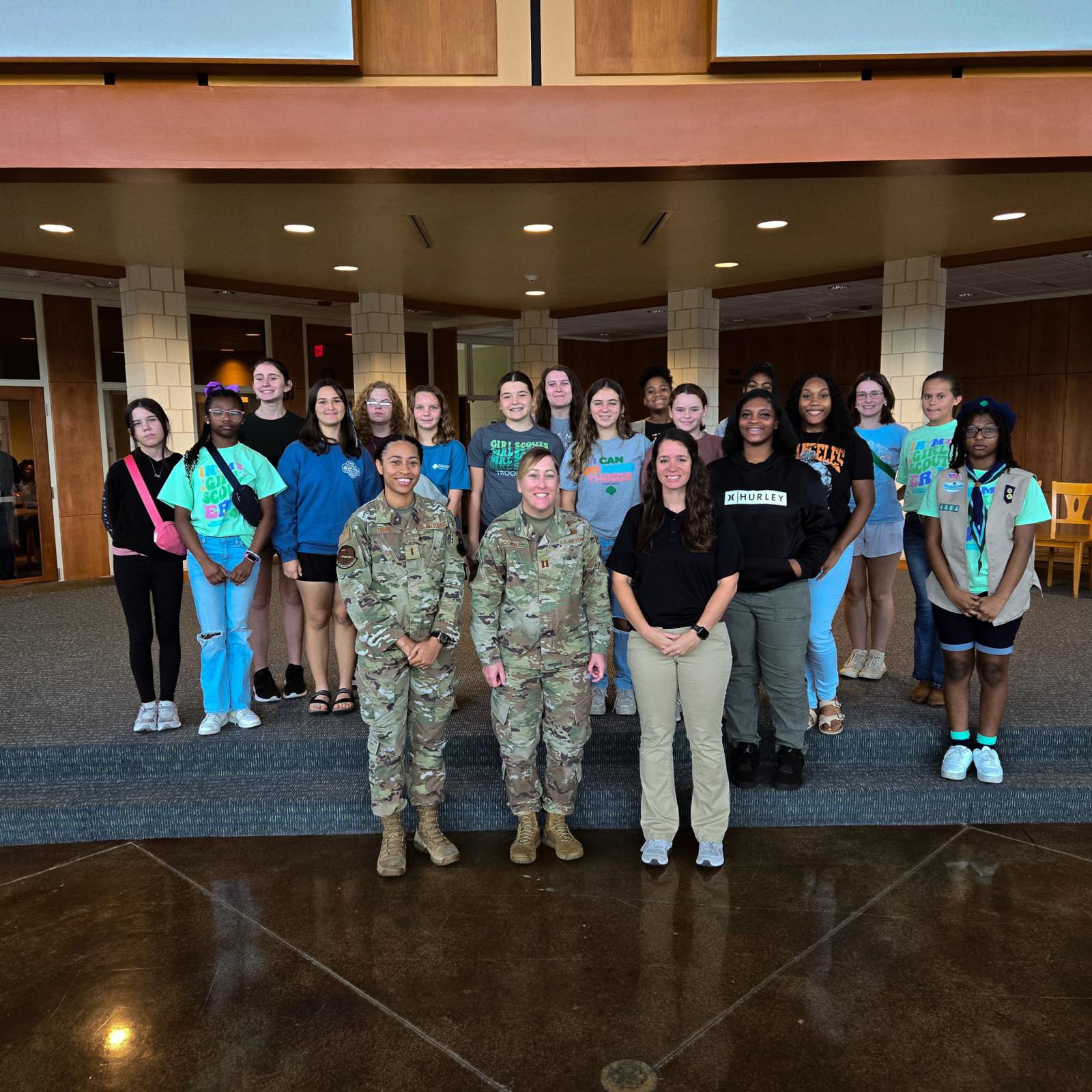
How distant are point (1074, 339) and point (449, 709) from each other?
11.3m

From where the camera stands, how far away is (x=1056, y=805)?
3.54 m

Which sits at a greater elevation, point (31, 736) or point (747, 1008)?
point (31, 736)

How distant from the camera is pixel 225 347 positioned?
10.9 metres

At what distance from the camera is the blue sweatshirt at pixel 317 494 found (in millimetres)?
3871

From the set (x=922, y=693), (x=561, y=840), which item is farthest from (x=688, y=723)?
(x=922, y=693)

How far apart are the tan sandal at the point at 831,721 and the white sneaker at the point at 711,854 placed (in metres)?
0.95

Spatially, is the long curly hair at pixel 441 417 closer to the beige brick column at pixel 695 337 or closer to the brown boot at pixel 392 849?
the brown boot at pixel 392 849

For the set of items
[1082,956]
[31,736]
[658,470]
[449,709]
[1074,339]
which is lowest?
[1082,956]

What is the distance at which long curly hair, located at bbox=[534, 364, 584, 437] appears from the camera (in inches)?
153

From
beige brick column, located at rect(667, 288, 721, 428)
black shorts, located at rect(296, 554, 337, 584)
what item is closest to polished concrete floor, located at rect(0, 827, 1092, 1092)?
black shorts, located at rect(296, 554, 337, 584)

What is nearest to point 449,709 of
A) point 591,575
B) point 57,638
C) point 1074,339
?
point 591,575

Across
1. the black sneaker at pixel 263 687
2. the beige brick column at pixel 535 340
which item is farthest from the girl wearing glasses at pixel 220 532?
the beige brick column at pixel 535 340

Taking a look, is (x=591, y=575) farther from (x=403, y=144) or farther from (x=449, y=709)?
(x=403, y=144)

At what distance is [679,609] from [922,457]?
2.02 metres
